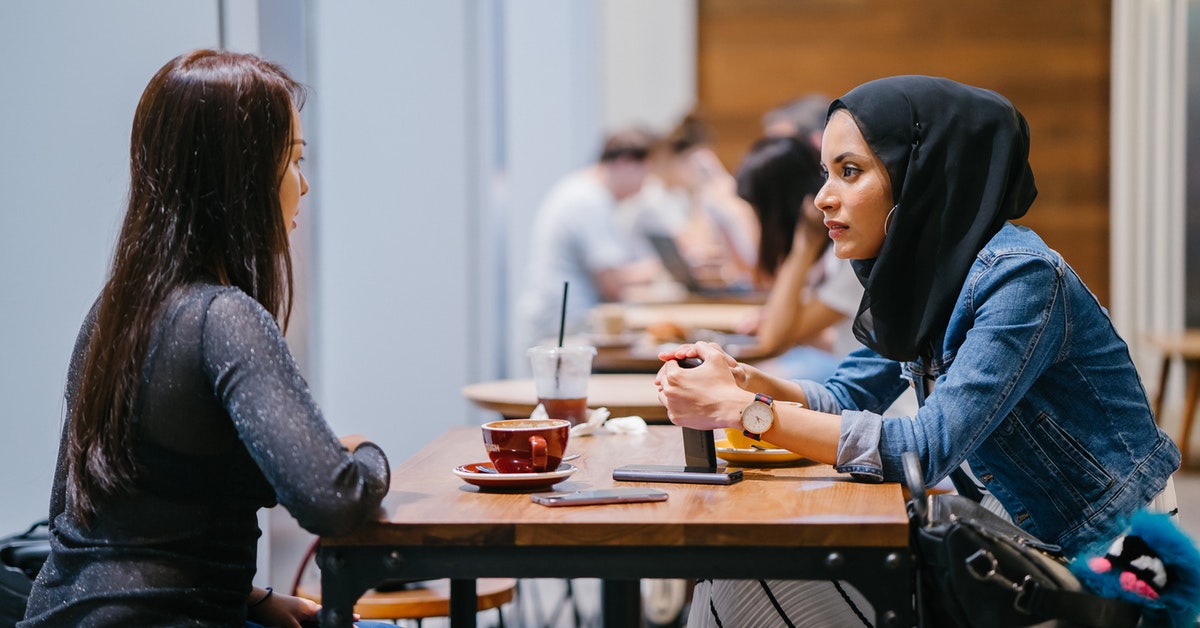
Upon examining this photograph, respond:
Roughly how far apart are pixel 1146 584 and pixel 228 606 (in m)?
1.07

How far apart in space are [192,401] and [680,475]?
623mm

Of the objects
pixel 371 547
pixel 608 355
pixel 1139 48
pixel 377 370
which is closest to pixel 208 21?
pixel 371 547

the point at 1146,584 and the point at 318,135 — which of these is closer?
the point at 1146,584

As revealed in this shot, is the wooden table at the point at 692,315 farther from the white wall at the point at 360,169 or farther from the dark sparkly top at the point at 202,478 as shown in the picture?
the dark sparkly top at the point at 202,478

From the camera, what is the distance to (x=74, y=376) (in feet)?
5.10

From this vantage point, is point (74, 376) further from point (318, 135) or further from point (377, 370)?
point (377, 370)

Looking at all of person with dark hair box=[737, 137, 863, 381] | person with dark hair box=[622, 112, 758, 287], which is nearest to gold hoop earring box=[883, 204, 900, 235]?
person with dark hair box=[737, 137, 863, 381]

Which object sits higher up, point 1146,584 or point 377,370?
point 1146,584

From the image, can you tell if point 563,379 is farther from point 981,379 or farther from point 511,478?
point 981,379

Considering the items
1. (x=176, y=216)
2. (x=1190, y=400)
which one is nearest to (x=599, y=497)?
(x=176, y=216)

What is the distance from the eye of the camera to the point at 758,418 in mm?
1665

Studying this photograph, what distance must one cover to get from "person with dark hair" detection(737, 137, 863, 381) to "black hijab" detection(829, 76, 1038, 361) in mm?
1790

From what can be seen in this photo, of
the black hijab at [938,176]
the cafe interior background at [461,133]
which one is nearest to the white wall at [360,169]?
the cafe interior background at [461,133]

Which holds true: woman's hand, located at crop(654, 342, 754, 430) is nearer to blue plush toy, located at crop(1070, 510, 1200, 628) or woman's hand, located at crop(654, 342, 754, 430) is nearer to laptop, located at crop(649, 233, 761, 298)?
blue plush toy, located at crop(1070, 510, 1200, 628)
